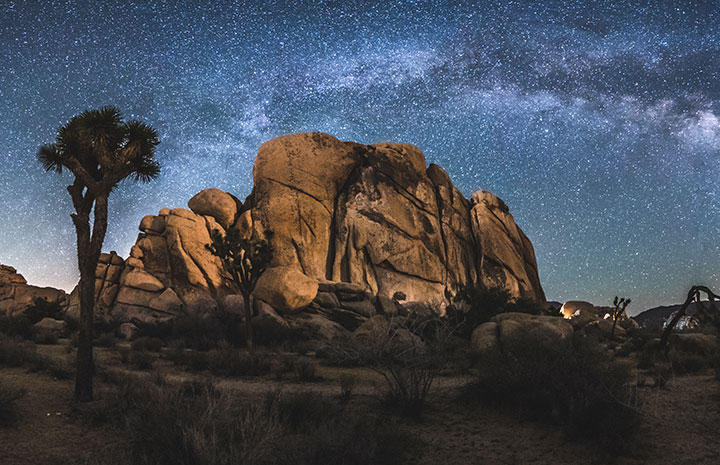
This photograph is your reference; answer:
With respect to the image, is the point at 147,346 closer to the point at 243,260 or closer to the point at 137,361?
the point at 137,361

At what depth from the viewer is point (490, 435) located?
7.88 m

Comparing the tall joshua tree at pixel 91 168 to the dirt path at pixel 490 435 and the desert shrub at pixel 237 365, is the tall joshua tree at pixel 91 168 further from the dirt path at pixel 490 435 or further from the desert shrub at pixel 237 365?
the desert shrub at pixel 237 365

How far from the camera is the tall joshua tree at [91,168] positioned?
31.6 feet

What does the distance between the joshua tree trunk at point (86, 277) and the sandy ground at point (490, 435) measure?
515mm

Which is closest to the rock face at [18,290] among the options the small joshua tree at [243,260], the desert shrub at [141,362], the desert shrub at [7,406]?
the small joshua tree at [243,260]

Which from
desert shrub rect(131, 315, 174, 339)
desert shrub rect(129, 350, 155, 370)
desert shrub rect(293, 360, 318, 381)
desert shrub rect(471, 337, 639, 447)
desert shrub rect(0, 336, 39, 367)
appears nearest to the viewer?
desert shrub rect(471, 337, 639, 447)

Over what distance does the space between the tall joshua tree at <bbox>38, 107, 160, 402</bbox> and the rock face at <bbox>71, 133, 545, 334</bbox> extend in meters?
22.2

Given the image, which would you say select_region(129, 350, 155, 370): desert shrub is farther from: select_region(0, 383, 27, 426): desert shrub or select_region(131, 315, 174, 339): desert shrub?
select_region(131, 315, 174, 339): desert shrub

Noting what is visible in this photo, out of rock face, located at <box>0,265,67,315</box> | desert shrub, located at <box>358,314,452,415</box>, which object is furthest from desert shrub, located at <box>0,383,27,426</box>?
rock face, located at <box>0,265,67,315</box>

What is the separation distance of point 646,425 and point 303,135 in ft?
140

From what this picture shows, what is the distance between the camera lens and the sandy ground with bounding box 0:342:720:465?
21.5ft

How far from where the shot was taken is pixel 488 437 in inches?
307

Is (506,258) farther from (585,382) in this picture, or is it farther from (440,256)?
(585,382)

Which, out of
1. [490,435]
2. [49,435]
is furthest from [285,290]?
[490,435]
